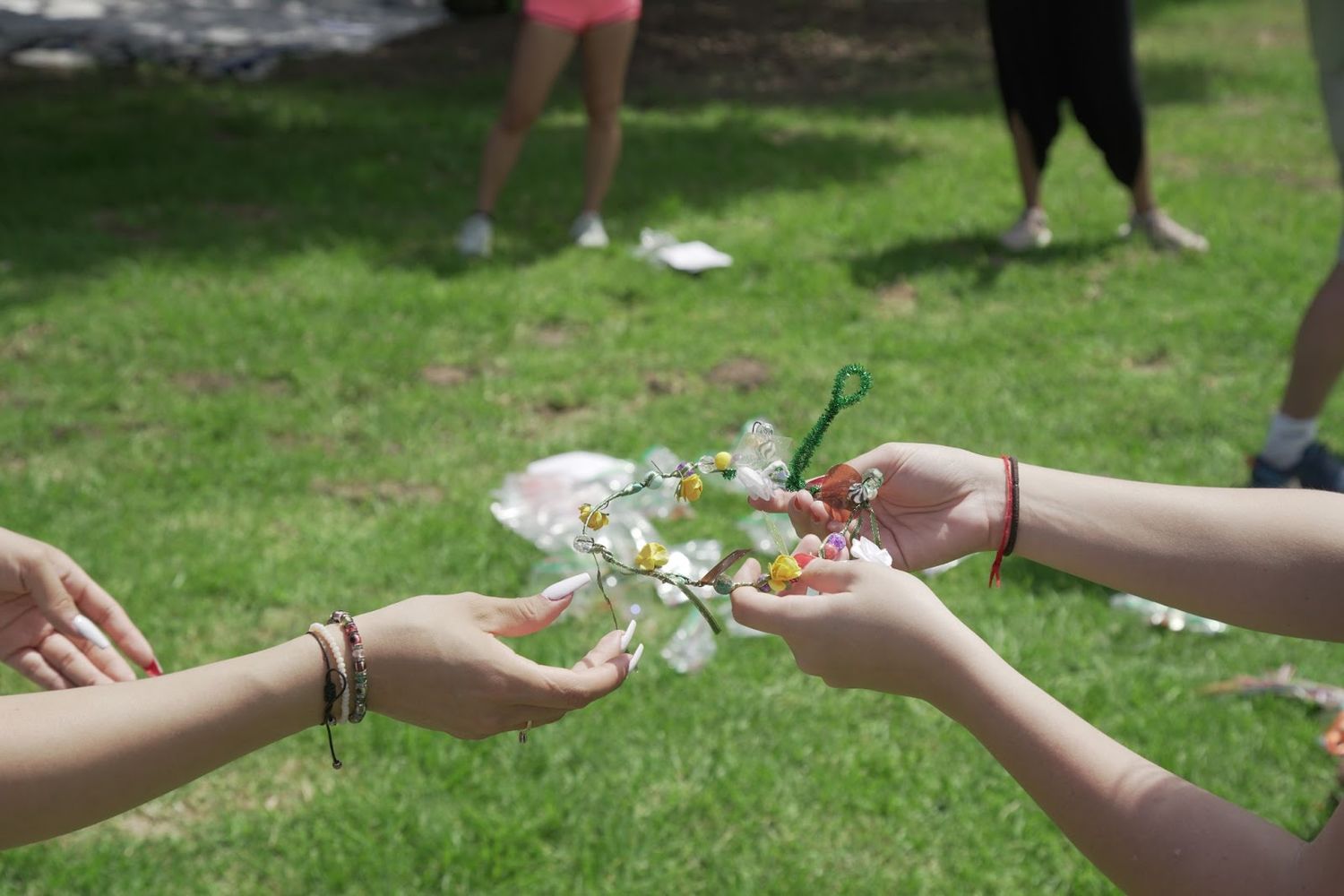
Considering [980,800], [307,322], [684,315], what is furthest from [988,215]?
[980,800]

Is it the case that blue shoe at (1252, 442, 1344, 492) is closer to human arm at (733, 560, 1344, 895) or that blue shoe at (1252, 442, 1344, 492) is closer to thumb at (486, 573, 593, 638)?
human arm at (733, 560, 1344, 895)

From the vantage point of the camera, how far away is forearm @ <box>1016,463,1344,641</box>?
74.3 inches

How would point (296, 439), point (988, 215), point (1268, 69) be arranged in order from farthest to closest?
point (1268, 69)
point (988, 215)
point (296, 439)

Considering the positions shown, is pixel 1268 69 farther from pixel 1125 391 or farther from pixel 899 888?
pixel 899 888

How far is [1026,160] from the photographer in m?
6.41

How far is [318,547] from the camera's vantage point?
3812 millimetres

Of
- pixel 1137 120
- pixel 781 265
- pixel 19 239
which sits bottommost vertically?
pixel 19 239

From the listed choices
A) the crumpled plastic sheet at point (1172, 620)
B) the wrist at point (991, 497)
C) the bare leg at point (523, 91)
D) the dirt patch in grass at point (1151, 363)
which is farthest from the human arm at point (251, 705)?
the bare leg at point (523, 91)

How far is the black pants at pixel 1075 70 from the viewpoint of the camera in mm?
5973

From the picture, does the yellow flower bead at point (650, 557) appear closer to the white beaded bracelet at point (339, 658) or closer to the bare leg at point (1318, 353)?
the white beaded bracelet at point (339, 658)

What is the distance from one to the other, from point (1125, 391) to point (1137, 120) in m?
1.96

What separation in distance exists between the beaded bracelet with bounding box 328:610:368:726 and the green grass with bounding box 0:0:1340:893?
0.97 meters

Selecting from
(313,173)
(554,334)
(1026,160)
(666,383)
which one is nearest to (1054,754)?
(666,383)

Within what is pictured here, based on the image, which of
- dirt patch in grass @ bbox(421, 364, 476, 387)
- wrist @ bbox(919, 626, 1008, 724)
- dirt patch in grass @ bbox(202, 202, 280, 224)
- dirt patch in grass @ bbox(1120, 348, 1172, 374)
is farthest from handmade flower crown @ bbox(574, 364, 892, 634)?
dirt patch in grass @ bbox(202, 202, 280, 224)
